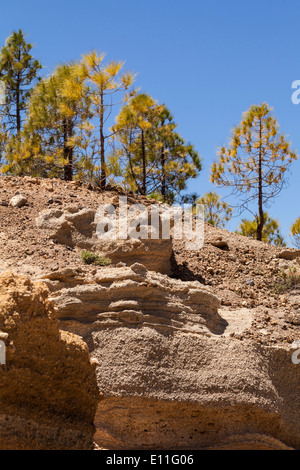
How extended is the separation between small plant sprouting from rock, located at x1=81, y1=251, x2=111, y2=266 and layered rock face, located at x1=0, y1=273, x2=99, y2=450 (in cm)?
334

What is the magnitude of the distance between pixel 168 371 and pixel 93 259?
2533 mm

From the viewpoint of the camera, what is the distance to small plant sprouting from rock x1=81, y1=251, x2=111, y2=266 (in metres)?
7.69

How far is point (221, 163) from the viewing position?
51.0 ft

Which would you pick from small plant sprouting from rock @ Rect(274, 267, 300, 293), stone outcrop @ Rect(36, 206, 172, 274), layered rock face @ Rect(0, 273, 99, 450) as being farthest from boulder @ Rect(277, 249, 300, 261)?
layered rock face @ Rect(0, 273, 99, 450)

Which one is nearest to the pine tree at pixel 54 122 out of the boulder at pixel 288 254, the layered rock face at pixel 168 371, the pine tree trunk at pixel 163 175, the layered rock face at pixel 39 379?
the pine tree trunk at pixel 163 175

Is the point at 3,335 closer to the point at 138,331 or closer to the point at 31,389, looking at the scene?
the point at 31,389

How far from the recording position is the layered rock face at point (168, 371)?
18.4 feet

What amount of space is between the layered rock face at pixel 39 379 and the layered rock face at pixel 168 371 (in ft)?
4.37

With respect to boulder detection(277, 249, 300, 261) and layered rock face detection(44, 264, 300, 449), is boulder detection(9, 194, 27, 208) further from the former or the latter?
boulder detection(277, 249, 300, 261)

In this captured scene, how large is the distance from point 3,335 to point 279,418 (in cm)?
364

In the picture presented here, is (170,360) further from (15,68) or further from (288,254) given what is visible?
(15,68)
